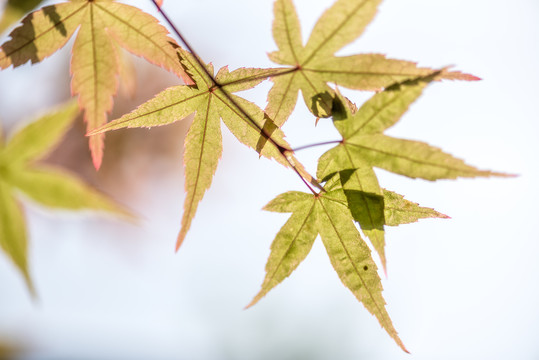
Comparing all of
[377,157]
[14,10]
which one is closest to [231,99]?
[377,157]

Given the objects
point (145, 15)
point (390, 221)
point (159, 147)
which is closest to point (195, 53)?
point (145, 15)

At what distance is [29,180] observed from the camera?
0.89 m

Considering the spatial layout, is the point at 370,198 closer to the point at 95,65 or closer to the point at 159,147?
the point at 95,65

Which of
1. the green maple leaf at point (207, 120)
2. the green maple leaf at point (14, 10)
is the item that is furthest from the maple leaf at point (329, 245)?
the green maple leaf at point (14, 10)

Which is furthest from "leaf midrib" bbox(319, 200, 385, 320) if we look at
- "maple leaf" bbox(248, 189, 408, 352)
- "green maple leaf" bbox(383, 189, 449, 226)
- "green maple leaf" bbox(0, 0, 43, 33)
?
"green maple leaf" bbox(0, 0, 43, 33)

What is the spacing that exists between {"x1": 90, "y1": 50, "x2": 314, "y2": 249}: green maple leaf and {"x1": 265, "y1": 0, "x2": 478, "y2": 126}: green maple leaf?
1.6 inches

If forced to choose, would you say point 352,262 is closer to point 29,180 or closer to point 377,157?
point 377,157

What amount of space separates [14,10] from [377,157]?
2.29ft

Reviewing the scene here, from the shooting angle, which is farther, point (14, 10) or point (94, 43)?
point (94, 43)

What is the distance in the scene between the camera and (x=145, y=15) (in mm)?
786

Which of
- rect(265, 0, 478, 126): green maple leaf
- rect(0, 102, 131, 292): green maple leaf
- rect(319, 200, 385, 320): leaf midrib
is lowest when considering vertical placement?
rect(319, 200, 385, 320): leaf midrib

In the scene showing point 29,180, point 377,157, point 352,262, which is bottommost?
point 352,262

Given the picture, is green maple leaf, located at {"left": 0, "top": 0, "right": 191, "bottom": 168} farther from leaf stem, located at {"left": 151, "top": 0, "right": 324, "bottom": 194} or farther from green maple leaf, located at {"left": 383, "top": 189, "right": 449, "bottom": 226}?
green maple leaf, located at {"left": 383, "top": 189, "right": 449, "bottom": 226}

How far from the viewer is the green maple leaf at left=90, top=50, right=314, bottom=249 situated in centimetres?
76
